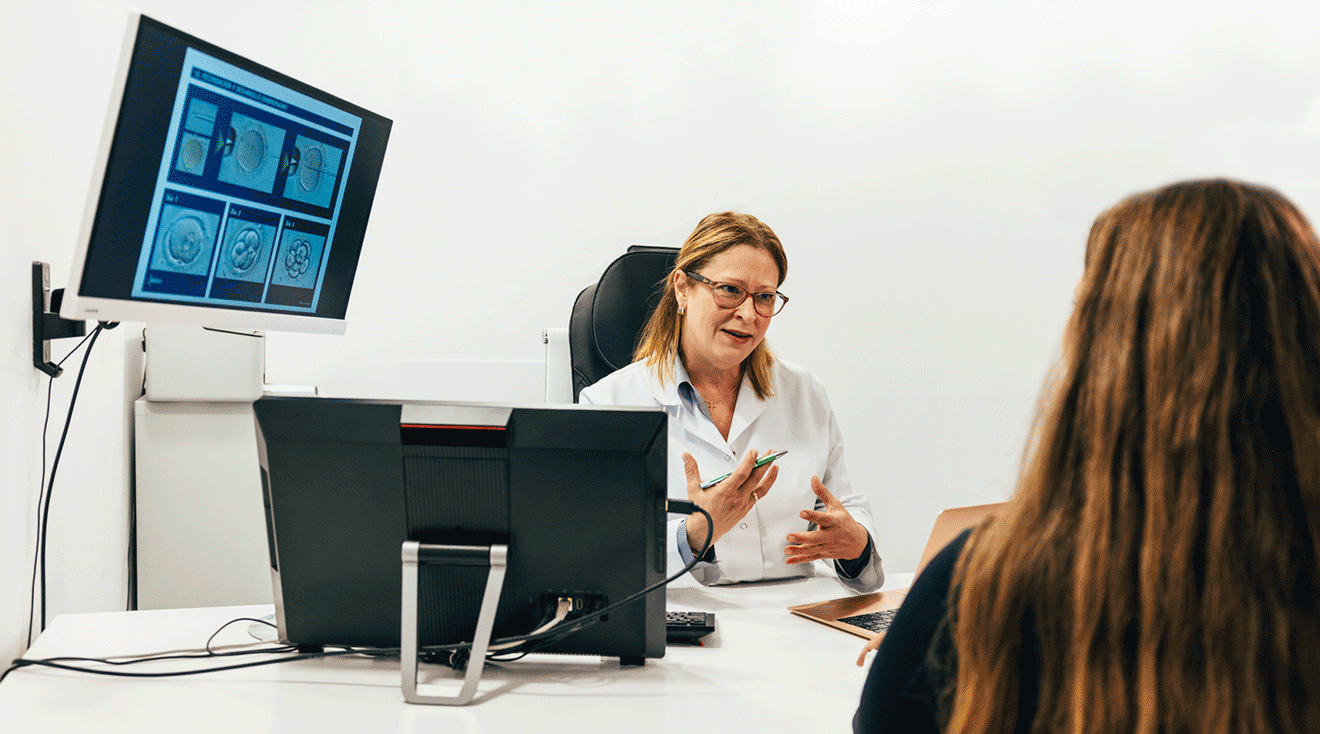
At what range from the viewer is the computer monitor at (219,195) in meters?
1.01

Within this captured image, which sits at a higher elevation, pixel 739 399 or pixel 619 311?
pixel 619 311

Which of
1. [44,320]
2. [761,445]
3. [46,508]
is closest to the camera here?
[44,320]

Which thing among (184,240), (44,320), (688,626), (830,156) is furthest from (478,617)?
(830,156)

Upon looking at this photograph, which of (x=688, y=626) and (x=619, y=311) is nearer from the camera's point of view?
(x=688, y=626)

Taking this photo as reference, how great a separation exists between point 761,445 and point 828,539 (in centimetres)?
46

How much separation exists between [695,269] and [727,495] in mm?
719

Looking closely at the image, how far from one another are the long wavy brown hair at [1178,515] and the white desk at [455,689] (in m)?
0.43

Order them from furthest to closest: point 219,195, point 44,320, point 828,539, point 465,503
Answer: point 828,539
point 44,320
point 219,195
point 465,503

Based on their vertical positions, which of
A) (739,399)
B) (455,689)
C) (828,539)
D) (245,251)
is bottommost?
(455,689)

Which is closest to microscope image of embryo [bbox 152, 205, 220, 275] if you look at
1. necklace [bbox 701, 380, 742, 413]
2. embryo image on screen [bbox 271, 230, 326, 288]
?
embryo image on screen [bbox 271, 230, 326, 288]

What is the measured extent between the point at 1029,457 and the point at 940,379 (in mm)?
2741

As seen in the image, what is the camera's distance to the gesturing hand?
1.52 metres

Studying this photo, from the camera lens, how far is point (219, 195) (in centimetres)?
117

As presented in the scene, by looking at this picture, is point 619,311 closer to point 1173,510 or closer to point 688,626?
point 688,626
